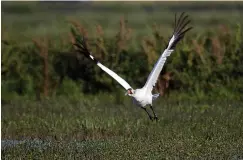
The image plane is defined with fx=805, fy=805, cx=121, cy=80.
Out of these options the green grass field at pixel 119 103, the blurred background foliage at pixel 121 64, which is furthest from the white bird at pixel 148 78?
the blurred background foliage at pixel 121 64

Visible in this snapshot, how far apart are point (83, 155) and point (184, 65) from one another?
7342 mm

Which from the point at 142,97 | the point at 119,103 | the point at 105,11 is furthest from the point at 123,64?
the point at 105,11

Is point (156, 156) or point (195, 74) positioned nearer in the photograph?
point (156, 156)

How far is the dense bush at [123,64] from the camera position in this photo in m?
17.5

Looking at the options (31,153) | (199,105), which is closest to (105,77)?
(199,105)

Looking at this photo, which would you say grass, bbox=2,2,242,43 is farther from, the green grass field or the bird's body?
the bird's body

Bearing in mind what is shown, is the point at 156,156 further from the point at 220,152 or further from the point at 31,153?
the point at 31,153

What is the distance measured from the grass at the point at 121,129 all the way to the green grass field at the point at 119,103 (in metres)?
0.02

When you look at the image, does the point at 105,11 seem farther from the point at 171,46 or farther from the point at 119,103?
the point at 171,46

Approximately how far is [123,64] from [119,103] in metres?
1.47

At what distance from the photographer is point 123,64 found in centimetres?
1822

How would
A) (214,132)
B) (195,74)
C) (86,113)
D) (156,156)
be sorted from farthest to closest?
1. (195,74)
2. (86,113)
3. (214,132)
4. (156,156)

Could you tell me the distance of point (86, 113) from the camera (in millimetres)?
15016

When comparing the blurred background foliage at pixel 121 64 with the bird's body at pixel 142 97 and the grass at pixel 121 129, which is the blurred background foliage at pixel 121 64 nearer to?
the grass at pixel 121 129
